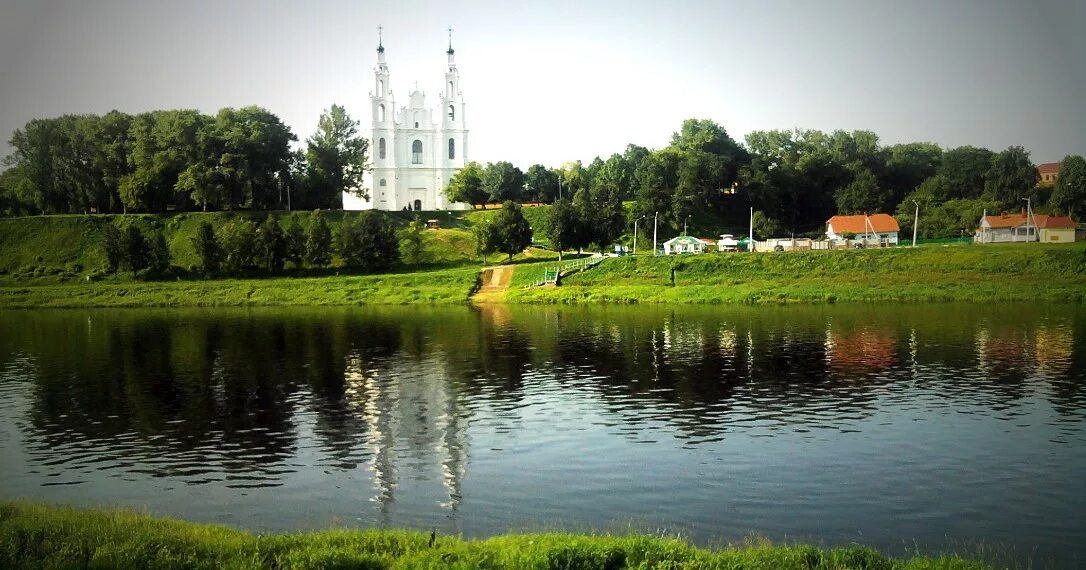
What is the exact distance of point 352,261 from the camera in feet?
270

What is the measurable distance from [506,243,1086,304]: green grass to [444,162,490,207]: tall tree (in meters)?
42.2

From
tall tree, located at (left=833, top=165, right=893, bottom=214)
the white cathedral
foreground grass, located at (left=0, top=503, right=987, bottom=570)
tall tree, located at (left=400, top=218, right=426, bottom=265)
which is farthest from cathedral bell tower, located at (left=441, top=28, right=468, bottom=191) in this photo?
foreground grass, located at (left=0, top=503, right=987, bottom=570)

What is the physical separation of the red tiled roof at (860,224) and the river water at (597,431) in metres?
45.2

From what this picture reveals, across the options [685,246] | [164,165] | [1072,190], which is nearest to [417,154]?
[164,165]

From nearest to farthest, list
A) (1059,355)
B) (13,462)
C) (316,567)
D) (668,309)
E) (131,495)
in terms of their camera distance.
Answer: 1. (316,567)
2. (131,495)
3. (13,462)
4. (1059,355)
5. (668,309)

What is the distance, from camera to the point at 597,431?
25156 mm

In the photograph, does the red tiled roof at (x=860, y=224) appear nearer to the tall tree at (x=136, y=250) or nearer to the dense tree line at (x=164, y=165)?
the dense tree line at (x=164, y=165)

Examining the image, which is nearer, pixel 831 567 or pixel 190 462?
pixel 831 567

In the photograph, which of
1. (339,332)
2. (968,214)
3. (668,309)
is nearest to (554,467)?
(339,332)

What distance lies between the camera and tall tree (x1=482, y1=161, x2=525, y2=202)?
114562mm

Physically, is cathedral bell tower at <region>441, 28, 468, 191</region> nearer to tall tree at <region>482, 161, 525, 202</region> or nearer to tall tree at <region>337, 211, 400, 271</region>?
tall tree at <region>482, 161, 525, 202</region>

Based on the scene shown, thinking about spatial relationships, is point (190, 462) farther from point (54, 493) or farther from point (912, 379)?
point (912, 379)

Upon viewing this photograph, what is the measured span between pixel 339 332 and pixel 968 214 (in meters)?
71.2

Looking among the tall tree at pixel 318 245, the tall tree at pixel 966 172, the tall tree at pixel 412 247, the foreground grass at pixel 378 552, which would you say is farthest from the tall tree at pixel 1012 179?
the foreground grass at pixel 378 552
